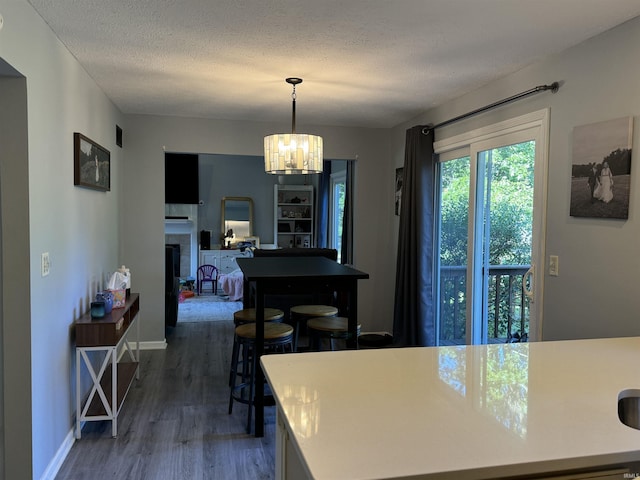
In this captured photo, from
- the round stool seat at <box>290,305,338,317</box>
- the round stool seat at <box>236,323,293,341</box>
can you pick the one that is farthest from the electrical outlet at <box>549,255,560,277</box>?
the round stool seat at <box>236,323,293,341</box>

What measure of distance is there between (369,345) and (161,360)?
2.05 metres

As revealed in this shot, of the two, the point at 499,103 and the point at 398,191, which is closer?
the point at 499,103

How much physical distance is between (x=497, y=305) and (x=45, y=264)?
2.95 metres

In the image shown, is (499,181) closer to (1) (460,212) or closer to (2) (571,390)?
(1) (460,212)

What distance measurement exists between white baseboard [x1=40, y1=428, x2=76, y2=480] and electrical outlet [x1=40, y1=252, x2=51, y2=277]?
38.7 inches

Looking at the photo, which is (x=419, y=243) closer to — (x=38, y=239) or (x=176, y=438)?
(x=176, y=438)

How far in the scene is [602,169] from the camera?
2439 mm

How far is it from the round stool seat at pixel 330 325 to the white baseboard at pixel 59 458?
1.56m

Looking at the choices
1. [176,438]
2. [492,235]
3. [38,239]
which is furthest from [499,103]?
[176,438]

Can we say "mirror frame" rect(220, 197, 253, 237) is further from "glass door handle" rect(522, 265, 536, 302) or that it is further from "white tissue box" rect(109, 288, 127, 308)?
"glass door handle" rect(522, 265, 536, 302)

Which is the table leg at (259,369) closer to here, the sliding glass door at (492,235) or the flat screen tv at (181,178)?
the sliding glass door at (492,235)

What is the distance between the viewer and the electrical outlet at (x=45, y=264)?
2361 millimetres

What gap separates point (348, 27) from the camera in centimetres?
245

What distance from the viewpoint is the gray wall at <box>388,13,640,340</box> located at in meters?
2.29
